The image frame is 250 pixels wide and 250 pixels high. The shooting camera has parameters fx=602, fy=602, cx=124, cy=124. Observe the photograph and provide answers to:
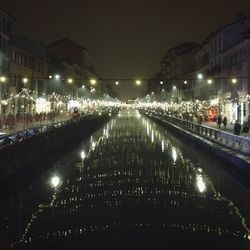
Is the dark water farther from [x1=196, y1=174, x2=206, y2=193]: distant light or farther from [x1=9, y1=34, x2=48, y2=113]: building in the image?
[x1=9, y1=34, x2=48, y2=113]: building

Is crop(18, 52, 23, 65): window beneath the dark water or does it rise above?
above

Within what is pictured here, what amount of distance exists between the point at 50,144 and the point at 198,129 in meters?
14.7

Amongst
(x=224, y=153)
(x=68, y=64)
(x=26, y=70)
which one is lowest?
(x=224, y=153)

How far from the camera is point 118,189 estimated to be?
23781 mm

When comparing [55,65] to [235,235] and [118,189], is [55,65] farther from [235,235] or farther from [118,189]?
[235,235]

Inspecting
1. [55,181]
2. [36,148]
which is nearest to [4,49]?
[36,148]

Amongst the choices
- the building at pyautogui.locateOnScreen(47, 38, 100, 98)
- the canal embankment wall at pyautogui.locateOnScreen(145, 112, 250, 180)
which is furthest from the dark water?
the building at pyautogui.locateOnScreen(47, 38, 100, 98)

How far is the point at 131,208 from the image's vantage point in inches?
765

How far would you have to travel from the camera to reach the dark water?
1520 centimetres

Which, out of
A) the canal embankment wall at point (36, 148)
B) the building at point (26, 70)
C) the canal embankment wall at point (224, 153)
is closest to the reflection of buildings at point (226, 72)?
the canal embankment wall at point (224, 153)

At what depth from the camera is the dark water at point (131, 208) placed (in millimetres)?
15195

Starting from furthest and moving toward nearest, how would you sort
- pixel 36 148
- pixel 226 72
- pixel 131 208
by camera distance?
pixel 226 72 < pixel 36 148 < pixel 131 208

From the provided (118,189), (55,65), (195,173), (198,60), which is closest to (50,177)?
(118,189)

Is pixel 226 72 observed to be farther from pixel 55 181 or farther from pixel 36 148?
pixel 55 181
